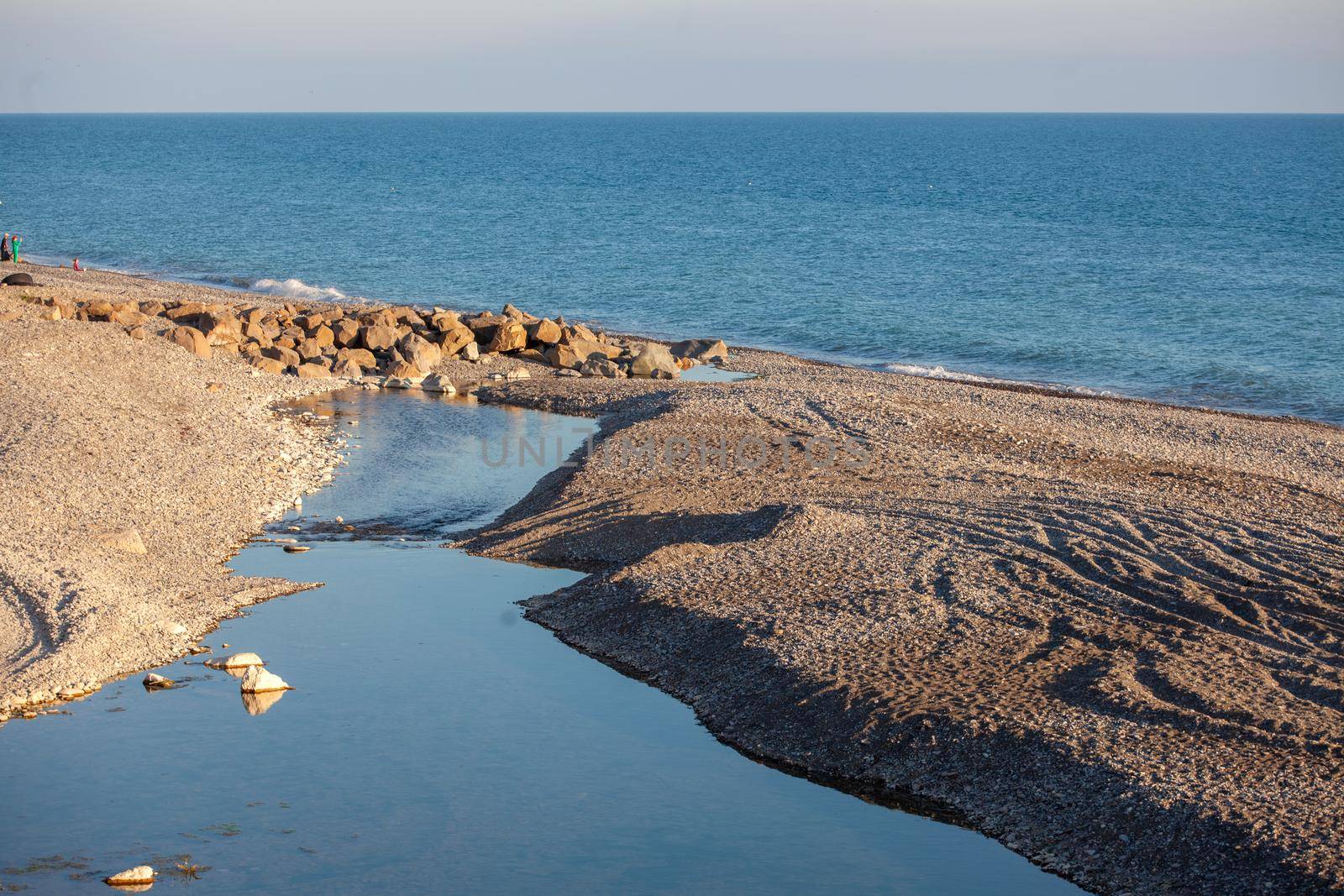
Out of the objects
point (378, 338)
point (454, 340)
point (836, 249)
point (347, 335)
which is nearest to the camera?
point (378, 338)

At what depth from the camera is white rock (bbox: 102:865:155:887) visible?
9.51m

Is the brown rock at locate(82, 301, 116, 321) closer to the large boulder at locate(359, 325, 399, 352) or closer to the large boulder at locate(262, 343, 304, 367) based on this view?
the large boulder at locate(262, 343, 304, 367)

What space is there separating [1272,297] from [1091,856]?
42.0 metres

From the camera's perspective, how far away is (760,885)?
32.3 feet

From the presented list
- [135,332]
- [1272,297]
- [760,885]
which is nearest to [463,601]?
[760,885]

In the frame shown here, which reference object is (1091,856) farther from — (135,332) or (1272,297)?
(1272,297)

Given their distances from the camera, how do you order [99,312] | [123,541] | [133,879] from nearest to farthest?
[133,879] < [123,541] < [99,312]

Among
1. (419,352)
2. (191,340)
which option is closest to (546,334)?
(419,352)

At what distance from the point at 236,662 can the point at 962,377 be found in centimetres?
2572

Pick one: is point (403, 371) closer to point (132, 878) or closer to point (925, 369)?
point (925, 369)

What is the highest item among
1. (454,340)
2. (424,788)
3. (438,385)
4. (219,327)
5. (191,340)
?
(219,327)

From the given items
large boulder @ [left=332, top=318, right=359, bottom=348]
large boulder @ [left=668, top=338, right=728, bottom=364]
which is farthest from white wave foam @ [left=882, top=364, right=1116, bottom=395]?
large boulder @ [left=332, top=318, right=359, bottom=348]

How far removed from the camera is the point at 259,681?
13219 millimetres

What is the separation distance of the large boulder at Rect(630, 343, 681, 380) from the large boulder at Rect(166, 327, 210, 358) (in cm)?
1072
